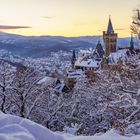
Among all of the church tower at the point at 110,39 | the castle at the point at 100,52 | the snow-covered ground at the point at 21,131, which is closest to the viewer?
the snow-covered ground at the point at 21,131

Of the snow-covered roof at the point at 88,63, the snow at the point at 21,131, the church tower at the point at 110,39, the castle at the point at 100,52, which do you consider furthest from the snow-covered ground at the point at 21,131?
the church tower at the point at 110,39

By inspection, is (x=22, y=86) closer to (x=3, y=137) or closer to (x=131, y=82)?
(x=131, y=82)

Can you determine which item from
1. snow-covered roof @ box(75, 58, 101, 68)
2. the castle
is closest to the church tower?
the castle

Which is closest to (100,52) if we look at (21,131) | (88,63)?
(88,63)

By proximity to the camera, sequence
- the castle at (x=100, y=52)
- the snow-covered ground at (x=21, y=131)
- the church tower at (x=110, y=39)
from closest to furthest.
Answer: the snow-covered ground at (x=21, y=131) → the castle at (x=100, y=52) → the church tower at (x=110, y=39)

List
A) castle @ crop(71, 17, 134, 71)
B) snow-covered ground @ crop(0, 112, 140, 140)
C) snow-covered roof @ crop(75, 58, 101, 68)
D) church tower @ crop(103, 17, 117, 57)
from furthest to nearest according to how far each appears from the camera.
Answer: church tower @ crop(103, 17, 117, 57) < castle @ crop(71, 17, 134, 71) < snow-covered roof @ crop(75, 58, 101, 68) < snow-covered ground @ crop(0, 112, 140, 140)

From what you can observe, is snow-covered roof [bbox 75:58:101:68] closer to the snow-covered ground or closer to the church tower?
the church tower

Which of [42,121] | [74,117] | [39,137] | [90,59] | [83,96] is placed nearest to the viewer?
[39,137]

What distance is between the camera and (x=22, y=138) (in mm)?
3215

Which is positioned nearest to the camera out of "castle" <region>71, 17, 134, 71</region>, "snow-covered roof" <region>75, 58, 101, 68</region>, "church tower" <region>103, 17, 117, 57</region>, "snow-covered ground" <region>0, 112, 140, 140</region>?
"snow-covered ground" <region>0, 112, 140, 140</region>

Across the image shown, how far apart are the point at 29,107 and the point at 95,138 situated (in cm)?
1893

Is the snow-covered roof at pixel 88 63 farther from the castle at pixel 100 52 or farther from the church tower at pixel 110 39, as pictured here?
the church tower at pixel 110 39

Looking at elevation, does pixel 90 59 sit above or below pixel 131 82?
below

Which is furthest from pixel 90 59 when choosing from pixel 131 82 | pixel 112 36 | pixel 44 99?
pixel 131 82
